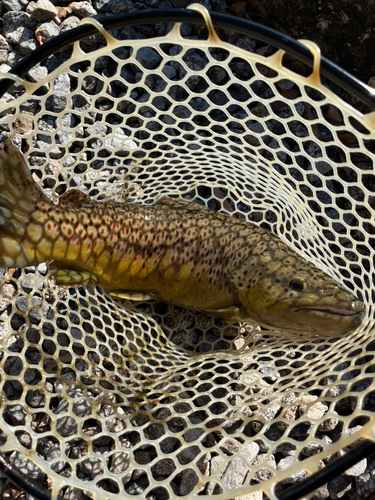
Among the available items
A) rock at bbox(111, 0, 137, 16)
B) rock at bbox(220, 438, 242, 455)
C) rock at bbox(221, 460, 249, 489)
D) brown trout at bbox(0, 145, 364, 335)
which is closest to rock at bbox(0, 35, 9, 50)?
rock at bbox(111, 0, 137, 16)

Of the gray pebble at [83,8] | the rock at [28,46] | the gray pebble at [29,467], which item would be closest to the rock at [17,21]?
the rock at [28,46]

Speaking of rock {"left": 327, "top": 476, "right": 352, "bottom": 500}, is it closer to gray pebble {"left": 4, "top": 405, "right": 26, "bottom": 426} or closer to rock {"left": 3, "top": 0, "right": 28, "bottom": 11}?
gray pebble {"left": 4, "top": 405, "right": 26, "bottom": 426}

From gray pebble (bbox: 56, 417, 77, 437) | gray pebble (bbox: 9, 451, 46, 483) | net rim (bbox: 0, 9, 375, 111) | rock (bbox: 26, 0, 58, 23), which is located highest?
net rim (bbox: 0, 9, 375, 111)

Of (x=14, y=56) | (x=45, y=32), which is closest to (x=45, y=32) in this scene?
(x=45, y=32)

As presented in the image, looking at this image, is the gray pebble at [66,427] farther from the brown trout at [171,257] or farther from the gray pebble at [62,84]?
the gray pebble at [62,84]

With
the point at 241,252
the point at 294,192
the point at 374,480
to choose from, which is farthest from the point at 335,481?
the point at 294,192
